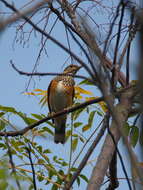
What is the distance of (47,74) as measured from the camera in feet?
5.59

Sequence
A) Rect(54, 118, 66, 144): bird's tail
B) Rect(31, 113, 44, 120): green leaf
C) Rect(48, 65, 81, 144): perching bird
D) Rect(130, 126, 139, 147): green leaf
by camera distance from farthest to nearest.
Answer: Rect(48, 65, 81, 144): perching bird, Rect(54, 118, 66, 144): bird's tail, Rect(31, 113, 44, 120): green leaf, Rect(130, 126, 139, 147): green leaf

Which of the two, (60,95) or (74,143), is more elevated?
(60,95)

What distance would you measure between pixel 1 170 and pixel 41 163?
3.26ft

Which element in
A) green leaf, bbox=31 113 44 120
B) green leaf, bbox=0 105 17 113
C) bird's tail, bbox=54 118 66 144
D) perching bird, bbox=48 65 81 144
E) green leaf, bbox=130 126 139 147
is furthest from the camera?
perching bird, bbox=48 65 81 144

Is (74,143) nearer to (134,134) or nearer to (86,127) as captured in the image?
(86,127)

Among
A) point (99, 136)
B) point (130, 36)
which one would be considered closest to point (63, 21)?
point (130, 36)

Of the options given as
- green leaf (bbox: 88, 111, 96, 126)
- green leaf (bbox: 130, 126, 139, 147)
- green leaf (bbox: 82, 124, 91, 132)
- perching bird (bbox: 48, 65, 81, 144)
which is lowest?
→ green leaf (bbox: 130, 126, 139, 147)

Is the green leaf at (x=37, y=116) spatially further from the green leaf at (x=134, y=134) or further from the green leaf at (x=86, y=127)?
the green leaf at (x=134, y=134)

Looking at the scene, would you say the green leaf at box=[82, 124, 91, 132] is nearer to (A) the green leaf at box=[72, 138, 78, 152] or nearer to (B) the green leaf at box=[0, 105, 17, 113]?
(A) the green leaf at box=[72, 138, 78, 152]

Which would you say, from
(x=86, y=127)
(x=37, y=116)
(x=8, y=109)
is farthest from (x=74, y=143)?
(x=8, y=109)

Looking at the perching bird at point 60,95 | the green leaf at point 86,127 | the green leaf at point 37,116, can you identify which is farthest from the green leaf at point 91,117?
the perching bird at point 60,95

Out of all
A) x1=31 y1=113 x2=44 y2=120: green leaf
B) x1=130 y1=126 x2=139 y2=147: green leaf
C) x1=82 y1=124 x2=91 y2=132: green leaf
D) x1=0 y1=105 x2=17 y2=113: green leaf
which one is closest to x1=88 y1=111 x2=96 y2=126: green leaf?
x1=82 y1=124 x2=91 y2=132: green leaf

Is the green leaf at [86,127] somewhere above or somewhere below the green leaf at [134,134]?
above

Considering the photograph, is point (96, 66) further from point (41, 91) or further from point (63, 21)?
point (41, 91)
